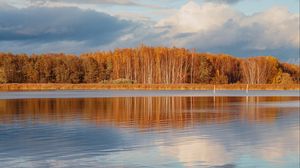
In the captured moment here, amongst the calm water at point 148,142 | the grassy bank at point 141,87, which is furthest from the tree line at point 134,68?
the calm water at point 148,142

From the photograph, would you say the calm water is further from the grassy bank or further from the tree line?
the tree line

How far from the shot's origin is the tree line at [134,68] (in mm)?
86062

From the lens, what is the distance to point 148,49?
8988cm

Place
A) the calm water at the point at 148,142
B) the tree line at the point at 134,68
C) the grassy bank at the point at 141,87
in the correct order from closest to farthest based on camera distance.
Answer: the calm water at the point at 148,142, the grassy bank at the point at 141,87, the tree line at the point at 134,68

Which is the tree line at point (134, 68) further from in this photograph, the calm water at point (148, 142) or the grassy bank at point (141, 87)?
the calm water at point (148, 142)

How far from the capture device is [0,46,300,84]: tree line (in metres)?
86.1

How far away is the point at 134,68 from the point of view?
8769 cm

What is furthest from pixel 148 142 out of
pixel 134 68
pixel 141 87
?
pixel 134 68

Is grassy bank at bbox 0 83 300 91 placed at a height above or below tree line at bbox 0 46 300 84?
below

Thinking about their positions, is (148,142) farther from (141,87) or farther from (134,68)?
(134,68)

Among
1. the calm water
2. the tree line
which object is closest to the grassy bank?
the tree line

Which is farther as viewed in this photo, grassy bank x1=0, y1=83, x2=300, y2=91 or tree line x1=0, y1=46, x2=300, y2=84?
tree line x1=0, y1=46, x2=300, y2=84

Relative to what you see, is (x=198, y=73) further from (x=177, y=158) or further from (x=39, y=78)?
(x=177, y=158)

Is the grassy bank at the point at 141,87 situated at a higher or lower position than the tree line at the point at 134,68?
lower
